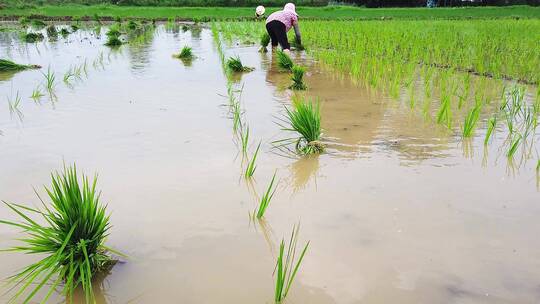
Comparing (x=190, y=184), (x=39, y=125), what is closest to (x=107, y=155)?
(x=190, y=184)

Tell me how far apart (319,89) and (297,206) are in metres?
2.86

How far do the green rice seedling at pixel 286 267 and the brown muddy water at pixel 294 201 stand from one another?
0.03m

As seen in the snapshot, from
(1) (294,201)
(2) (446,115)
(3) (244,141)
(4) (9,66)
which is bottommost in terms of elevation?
(1) (294,201)

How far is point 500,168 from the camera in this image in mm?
2398

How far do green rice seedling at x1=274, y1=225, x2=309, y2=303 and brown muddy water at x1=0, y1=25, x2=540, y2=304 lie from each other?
0.03 m

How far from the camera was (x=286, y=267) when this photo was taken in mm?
1338

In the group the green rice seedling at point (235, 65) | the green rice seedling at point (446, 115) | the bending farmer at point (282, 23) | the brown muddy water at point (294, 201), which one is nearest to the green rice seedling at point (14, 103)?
the brown muddy water at point (294, 201)

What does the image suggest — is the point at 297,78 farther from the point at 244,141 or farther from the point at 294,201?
the point at 294,201

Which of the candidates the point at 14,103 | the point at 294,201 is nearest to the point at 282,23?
the point at 14,103

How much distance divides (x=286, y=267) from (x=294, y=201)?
0.73 m

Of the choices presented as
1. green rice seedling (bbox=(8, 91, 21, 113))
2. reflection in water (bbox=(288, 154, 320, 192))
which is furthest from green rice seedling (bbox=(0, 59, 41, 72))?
reflection in water (bbox=(288, 154, 320, 192))

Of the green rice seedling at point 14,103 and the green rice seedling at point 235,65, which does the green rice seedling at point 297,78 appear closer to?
the green rice seedling at point 235,65

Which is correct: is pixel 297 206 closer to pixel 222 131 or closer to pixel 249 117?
pixel 222 131

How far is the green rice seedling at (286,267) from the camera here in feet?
4.12
